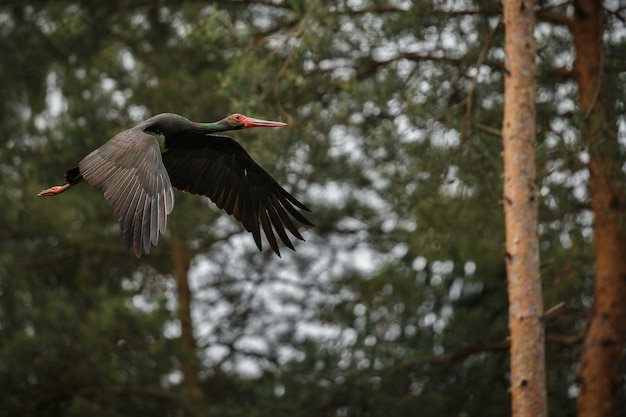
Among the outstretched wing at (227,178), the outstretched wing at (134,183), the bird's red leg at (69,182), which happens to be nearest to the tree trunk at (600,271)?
the outstretched wing at (227,178)

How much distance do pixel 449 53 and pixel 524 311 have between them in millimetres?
3037

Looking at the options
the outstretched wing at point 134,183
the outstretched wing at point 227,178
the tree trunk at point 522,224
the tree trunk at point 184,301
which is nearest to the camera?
the outstretched wing at point 134,183

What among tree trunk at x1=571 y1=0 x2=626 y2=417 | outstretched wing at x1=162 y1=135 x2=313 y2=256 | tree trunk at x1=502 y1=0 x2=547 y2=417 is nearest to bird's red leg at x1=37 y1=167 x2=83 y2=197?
outstretched wing at x1=162 y1=135 x2=313 y2=256

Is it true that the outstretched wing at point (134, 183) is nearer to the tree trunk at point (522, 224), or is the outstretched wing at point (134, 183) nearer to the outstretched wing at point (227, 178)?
the outstretched wing at point (227, 178)

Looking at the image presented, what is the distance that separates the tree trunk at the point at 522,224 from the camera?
8.45m

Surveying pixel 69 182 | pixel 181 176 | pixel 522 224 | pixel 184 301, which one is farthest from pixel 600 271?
pixel 184 301

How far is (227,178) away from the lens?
27.7 ft

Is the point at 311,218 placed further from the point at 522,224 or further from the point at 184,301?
the point at 522,224

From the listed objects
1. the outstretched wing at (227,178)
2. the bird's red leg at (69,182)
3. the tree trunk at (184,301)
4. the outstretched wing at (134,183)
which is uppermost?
the tree trunk at (184,301)

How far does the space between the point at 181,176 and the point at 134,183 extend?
164cm

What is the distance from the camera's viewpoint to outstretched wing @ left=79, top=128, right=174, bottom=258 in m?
6.50

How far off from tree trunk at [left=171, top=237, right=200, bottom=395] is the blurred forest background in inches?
1.4

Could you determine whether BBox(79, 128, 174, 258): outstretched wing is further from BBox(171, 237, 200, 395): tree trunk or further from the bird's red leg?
BBox(171, 237, 200, 395): tree trunk

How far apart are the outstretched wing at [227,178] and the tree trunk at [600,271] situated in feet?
10.1
